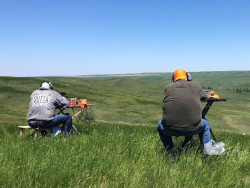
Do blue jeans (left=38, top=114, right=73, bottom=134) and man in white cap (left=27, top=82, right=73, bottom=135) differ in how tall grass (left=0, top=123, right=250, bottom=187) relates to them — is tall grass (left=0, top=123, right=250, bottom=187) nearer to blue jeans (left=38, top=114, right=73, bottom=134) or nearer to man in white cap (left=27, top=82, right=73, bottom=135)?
man in white cap (left=27, top=82, right=73, bottom=135)

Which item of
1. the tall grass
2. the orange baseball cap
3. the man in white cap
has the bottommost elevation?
the tall grass

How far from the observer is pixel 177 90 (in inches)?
179

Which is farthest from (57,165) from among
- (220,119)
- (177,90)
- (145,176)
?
(220,119)

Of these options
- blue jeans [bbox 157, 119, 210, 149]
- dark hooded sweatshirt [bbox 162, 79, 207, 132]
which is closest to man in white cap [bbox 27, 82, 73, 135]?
blue jeans [bbox 157, 119, 210, 149]

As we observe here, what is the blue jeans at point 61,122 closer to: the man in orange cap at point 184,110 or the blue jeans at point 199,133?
the blue jeans at point 199,133

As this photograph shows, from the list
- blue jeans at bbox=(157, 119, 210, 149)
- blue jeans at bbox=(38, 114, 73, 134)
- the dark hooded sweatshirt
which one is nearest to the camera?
the dark hooded sweatshirt

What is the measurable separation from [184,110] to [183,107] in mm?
59

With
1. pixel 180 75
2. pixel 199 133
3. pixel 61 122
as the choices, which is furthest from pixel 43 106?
pixel 199 133

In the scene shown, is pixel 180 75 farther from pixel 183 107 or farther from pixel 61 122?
pixel 61 122

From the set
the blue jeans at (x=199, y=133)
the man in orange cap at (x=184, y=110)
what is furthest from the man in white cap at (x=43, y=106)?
the man in orange cap at (x=184, y=110)

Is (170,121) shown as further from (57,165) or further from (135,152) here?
(57,165)

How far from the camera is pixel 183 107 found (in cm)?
446

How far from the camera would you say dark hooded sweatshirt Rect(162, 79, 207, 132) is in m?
4.46

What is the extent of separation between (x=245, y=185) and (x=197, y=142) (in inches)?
99.1
